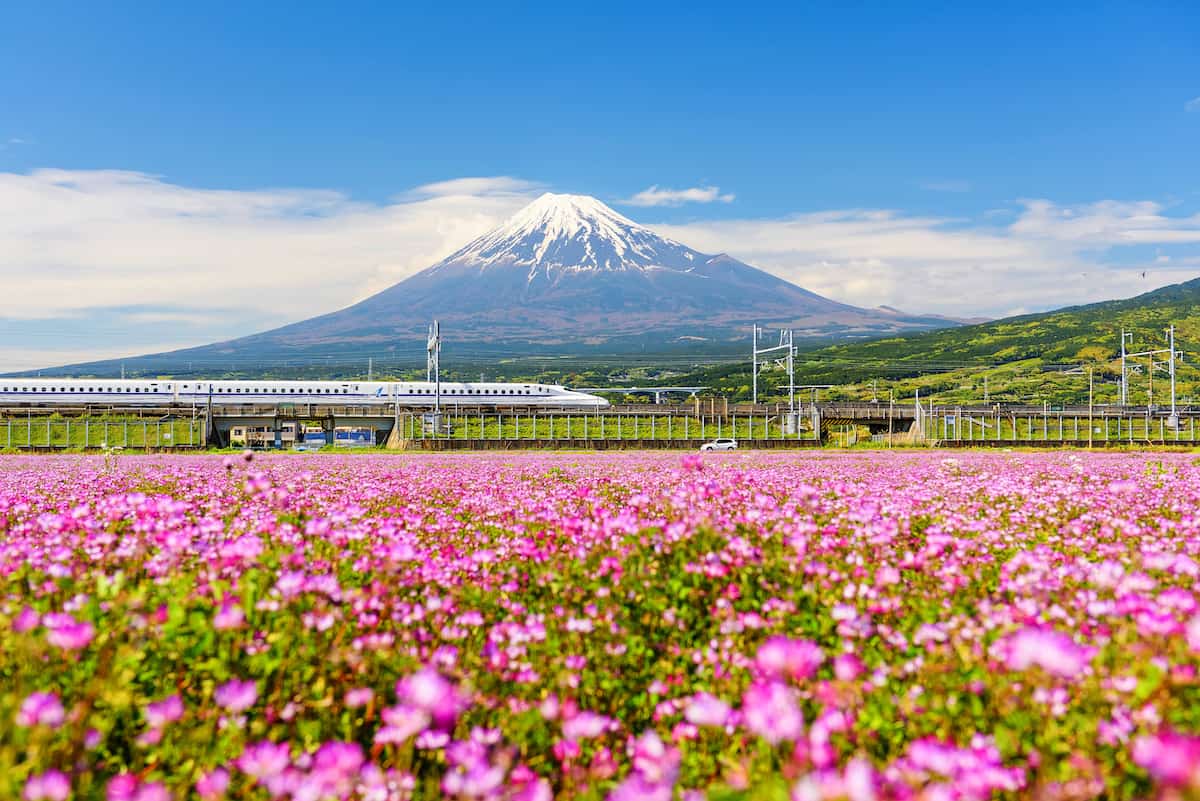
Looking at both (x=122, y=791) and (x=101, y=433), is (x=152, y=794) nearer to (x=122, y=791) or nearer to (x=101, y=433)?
(x=122, y=791)

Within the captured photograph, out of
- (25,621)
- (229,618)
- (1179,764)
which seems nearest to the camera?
(1179,764)

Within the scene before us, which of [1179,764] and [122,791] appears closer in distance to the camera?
[1179,764]

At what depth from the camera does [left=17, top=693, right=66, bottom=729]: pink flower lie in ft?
9.41

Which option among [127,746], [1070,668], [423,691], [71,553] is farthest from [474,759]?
[71,553]

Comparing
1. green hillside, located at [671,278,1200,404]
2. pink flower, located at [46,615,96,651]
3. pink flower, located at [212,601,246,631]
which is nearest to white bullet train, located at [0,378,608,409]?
green hillside, located at [671,278,1200,404]

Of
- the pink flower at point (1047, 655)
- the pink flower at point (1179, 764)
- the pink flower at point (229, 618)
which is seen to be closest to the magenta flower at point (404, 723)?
the pink flower at point (229, 618)

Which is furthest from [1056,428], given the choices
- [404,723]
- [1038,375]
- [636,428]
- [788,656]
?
[1038,375]

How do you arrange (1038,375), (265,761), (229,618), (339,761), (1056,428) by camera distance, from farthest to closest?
(1038,375) < (1056,428) < (229,618) < (265,761) < (339,761)

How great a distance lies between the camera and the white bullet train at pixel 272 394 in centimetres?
9156

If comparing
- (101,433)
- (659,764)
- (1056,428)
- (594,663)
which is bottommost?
(1056,428)

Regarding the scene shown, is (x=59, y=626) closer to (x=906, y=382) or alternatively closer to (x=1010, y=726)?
(x=1010, y=726)

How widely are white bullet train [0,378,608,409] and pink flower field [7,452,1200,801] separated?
84372 mm

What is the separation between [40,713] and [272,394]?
10205cm

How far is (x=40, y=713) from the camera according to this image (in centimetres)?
290
